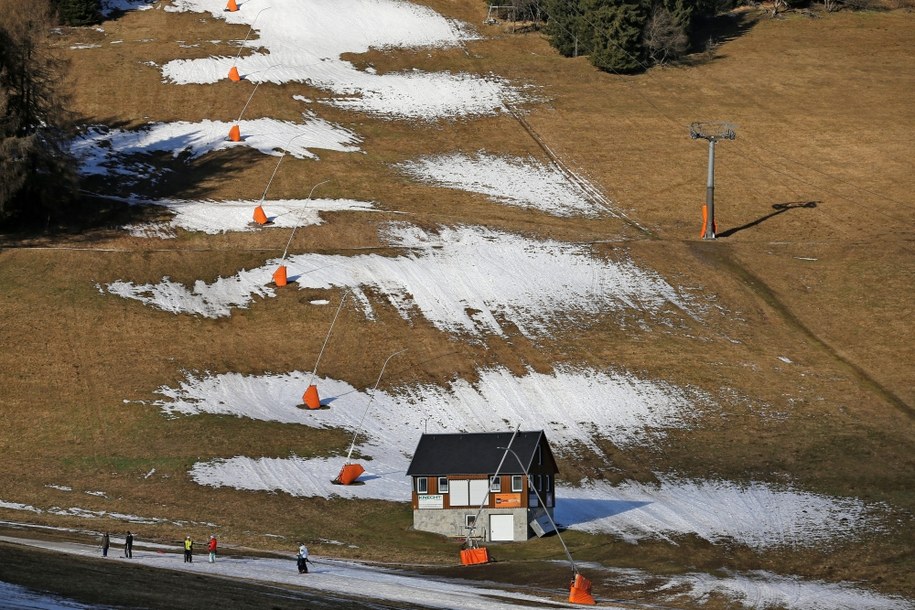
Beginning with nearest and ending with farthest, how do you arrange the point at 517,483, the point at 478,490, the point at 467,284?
the point at 517,483
the point at 478,490
the point at 467,284

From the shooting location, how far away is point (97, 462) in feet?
186

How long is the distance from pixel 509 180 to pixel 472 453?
4604 cm

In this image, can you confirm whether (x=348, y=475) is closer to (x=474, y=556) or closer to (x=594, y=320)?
(x=474, y=556)

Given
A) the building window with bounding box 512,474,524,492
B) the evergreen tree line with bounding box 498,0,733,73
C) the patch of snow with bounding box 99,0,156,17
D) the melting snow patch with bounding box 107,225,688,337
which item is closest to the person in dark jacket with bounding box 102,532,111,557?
the building window with bounding box 512,474,524,492

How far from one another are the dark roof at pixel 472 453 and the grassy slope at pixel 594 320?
2.79 m

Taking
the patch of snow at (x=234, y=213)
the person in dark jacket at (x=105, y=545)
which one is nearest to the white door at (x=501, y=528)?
the person in dark jacket at (x=105, y=545)

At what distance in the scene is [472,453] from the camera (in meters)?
52.7

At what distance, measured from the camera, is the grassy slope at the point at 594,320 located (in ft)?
178

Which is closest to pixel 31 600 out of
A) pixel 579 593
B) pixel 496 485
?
pixel 579 593

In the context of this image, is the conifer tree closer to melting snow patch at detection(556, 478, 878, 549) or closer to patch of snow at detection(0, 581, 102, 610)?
melting snow patch at detection(556, 478, 878, 549)

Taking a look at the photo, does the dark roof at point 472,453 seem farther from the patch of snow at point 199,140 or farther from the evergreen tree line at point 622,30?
the evergreen tree line at point 622,30

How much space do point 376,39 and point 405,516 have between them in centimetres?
7671

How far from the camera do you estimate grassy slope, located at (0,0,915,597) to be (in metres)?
54.2

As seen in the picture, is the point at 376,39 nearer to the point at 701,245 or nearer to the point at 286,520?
the point at 701,245
